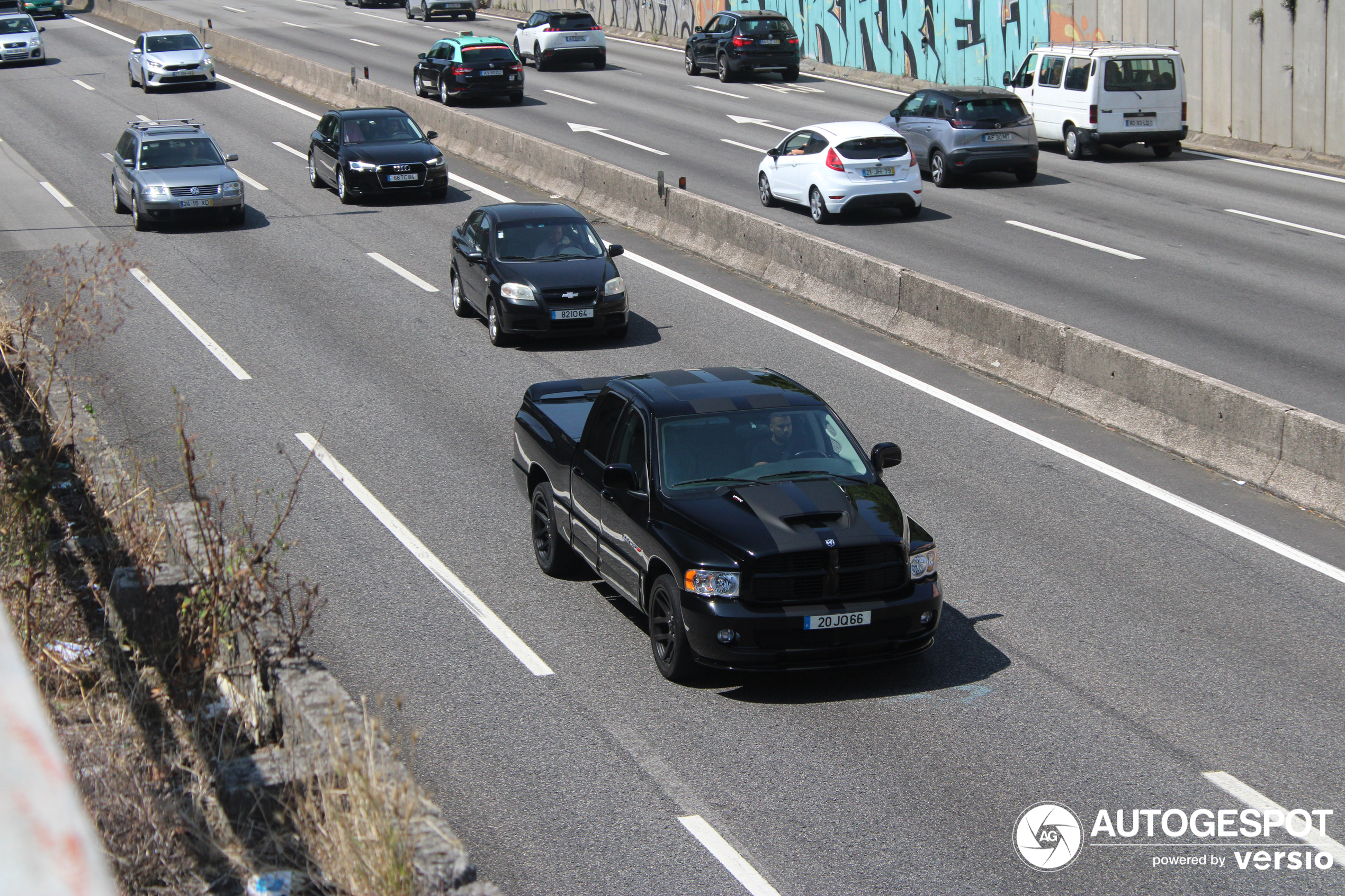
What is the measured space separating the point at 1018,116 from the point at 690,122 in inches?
425

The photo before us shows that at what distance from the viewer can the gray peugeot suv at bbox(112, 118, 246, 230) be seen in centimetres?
2341

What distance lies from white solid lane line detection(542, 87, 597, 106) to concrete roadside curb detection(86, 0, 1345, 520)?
1001cm

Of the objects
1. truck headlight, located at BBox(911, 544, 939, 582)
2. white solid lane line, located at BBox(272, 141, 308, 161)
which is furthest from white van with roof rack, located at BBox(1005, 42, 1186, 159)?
truck headlight, located at BBox(911, 544, 939, 582)

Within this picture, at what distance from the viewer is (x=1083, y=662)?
8.51 metres

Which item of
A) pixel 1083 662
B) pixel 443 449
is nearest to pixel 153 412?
pixel 443 449

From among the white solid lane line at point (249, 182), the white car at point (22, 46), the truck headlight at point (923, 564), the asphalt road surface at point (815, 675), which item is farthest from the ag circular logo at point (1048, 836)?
the white car at point (22, 46)

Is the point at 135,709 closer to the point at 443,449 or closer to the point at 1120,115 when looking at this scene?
the point at 443,449

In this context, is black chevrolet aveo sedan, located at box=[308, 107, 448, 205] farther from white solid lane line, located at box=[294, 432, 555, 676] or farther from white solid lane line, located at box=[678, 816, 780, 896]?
white solid lane line, located at box=[678, 816, 780, 896]

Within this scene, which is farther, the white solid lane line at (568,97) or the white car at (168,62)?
the white car at (168,62)

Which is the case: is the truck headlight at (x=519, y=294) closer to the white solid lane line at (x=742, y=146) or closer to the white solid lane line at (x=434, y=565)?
the white solid lane line at (x=434, y=565)

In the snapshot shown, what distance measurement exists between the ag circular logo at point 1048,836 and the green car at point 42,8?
209 feet

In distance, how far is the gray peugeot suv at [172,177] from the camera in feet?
76.8

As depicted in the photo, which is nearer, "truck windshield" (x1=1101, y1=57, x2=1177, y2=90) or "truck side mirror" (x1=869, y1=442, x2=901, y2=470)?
"truck side mirror" (x1=869, y1=442, x2=901, y2=470)

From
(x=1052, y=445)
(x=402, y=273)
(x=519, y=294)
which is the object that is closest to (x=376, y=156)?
(x=402, y=273)
